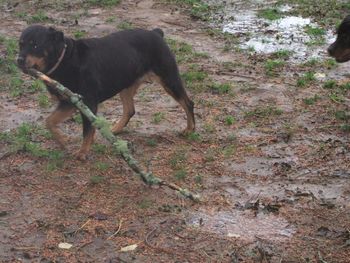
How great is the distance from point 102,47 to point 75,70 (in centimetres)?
40

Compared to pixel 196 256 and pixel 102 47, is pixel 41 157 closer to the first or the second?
pixel 102 47

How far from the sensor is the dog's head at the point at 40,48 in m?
5.48

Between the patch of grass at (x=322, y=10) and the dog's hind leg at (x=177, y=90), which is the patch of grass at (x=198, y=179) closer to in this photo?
the dog's hind leg at (x=177, y=90)

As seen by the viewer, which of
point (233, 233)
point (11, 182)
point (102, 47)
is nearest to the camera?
point (233, 233)

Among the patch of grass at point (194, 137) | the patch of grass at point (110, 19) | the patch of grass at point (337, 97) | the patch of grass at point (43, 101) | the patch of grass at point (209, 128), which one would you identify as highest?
the patch of grass at point (43, 101)

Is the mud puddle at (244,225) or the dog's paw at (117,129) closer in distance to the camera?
the mud puddle at (244,225)

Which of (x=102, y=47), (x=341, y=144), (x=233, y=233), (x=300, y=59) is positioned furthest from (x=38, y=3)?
(x=233, y=233)

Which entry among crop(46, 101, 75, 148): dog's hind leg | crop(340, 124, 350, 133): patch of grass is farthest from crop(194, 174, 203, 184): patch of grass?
crop(340, 124, 350, 133): patch of grass

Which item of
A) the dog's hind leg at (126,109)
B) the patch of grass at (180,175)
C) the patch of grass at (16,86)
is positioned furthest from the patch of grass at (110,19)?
the patch of grass at (180,175)

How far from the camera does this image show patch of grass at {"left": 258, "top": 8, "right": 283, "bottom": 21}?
11.1m

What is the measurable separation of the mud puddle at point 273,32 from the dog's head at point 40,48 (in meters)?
4.47

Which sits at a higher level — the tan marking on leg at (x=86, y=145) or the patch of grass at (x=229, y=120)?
the tan marking on leg at (x=86, y=145)

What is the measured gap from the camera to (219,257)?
171 inches

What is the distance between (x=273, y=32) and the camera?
10250 mm
